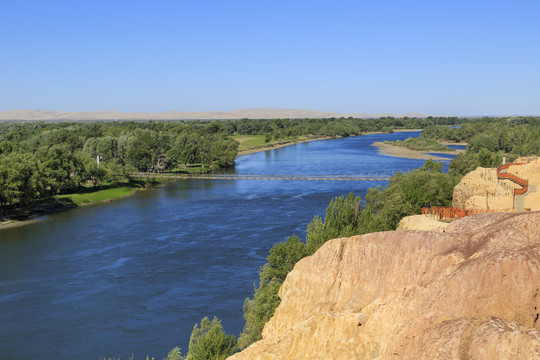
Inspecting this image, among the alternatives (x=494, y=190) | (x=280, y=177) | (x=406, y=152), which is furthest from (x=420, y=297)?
(x=406, y=152)

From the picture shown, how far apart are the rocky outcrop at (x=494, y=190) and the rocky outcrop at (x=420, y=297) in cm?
2624

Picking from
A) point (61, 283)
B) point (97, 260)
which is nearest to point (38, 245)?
point (97, 260)

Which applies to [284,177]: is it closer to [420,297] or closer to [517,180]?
[517,180]

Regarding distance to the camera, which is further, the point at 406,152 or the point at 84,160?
the point at 406,152

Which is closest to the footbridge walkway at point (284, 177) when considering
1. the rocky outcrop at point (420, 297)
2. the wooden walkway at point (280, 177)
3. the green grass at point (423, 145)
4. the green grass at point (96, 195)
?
the wooden walkway at point (280, 177)

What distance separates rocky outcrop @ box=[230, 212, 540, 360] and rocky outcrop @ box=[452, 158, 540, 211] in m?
26.2

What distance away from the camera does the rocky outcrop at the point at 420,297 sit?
53.3 ft

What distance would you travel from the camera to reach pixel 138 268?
5566 cm

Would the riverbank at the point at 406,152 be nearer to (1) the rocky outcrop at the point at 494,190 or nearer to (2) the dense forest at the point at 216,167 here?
(2) the dense forest at the point at 216,167

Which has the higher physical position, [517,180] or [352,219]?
[517,180]

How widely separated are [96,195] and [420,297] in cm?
8801

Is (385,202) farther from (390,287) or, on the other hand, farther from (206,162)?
(206,162)

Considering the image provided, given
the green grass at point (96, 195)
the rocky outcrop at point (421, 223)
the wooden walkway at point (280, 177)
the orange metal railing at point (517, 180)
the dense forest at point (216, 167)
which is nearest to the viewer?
the dense forest at point (216, 167)

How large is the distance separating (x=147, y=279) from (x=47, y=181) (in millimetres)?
43609
